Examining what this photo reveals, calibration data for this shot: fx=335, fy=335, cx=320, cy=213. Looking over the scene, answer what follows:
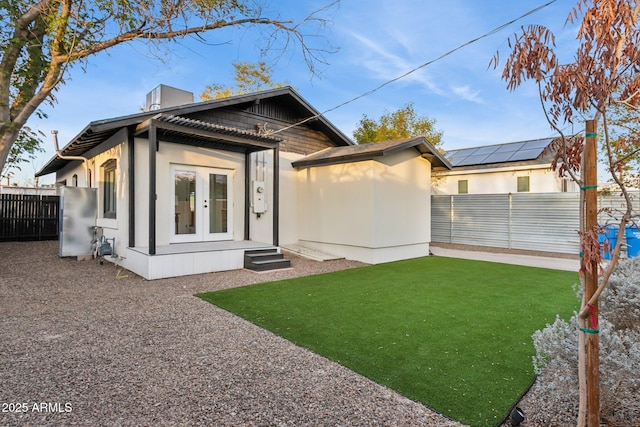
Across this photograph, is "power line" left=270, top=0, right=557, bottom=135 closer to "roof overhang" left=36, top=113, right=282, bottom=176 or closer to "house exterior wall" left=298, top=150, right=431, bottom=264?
"house exterior wall" left=298, top=150, right=431, bottom=264

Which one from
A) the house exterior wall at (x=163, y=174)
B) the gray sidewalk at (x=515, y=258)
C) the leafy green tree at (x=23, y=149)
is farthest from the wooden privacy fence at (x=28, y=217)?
the gray sidewalk at (x=515, y=258)

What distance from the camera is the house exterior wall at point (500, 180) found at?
14.5 m

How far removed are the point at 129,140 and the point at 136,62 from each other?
204 centimetres

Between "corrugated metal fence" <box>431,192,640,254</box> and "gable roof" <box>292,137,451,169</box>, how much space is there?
6.44 feet

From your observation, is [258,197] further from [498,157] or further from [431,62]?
[498,157]

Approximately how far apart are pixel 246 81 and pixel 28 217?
14550mm

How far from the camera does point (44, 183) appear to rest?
2634 cm

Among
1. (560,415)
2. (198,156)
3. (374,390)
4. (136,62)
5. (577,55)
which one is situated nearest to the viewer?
(577,55)

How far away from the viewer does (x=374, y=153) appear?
8.75 metres

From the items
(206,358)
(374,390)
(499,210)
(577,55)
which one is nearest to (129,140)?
(206,358)

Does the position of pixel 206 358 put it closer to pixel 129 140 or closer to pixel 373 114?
pixel 129 140

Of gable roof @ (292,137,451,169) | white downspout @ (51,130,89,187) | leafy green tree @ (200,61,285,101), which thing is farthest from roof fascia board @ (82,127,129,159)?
leafy green tree @ (200,61,285,101)

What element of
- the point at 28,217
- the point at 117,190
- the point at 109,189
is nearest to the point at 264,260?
the point at 117,190

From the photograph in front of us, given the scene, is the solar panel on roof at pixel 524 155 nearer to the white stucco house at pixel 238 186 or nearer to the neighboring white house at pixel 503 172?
the neighboring white house at pixel 503 172
